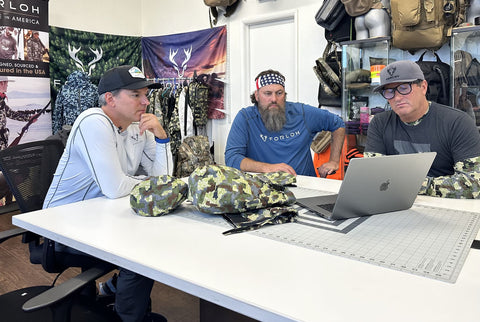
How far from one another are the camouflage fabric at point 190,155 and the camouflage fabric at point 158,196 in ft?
11.5

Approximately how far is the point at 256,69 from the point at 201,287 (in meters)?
4.35

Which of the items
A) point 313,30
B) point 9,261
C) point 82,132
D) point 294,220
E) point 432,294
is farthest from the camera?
point 313,30

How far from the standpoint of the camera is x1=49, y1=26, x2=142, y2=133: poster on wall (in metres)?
4.96

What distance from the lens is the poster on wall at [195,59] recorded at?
5.16 metres

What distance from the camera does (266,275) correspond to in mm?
935

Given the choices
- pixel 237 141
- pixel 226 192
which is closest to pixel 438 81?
pixel 237 141

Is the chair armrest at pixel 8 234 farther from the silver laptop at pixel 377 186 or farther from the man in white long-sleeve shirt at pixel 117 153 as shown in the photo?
the silver laptop at pixel 377 186

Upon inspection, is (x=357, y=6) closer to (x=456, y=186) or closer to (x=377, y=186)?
(x=456, y=186)

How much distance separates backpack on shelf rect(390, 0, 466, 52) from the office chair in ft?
9.01

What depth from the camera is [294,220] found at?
1.35 meters

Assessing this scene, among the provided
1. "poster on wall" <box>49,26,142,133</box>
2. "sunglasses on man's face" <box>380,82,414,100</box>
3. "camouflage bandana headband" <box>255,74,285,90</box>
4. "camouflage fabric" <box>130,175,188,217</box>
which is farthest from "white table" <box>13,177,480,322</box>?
"poster on wall" <box>49,26,142,133</box>

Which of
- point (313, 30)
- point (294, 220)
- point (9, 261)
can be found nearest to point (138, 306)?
point (294, 220)

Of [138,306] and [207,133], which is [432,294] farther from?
[207,133]

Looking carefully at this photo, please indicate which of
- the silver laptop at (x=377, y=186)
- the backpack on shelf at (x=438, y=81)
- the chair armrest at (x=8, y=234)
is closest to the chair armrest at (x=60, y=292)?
the chair armrest at (x=8, y=234)
